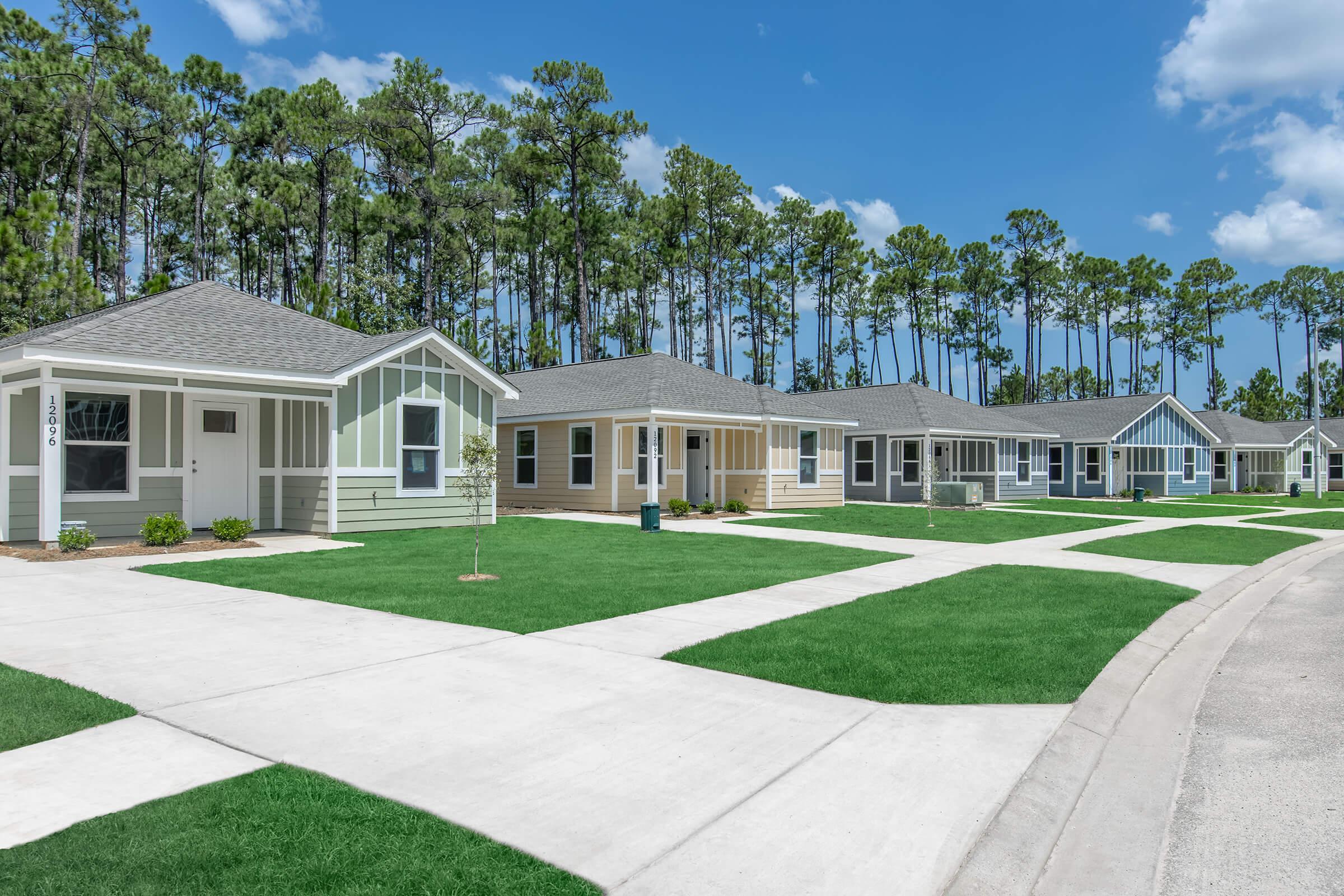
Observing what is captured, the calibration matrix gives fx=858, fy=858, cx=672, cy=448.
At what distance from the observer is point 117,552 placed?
13.2 metres

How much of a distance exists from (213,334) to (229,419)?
1661 millimetres

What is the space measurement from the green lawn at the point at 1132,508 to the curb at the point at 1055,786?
21387 millimetres

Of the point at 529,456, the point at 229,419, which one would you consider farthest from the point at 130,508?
the point at 529,456

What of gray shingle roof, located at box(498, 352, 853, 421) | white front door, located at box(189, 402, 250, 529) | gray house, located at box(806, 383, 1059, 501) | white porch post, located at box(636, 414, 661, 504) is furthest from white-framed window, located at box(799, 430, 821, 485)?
white front door, located at box(189, 402, 250, 529)

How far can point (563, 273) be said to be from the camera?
56125 millimetres

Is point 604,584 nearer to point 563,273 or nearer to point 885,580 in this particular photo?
point 885,580

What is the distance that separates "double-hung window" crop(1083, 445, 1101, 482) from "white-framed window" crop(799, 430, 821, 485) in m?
18.9

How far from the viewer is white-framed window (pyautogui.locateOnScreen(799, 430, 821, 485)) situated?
87.0 ft

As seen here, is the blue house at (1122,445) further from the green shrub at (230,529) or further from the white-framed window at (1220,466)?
the green shrub at (230,529)

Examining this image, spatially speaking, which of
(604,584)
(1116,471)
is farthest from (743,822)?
(1116,471)

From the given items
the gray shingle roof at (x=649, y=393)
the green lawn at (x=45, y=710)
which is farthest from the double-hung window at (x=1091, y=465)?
the green lawn at (x=45, y=710)

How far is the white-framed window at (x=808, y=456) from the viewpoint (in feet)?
87.0

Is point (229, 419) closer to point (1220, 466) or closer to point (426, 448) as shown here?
point (426, 448)

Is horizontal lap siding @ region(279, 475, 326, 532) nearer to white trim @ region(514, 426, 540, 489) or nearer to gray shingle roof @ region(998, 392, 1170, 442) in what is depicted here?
white trim @ region(514, 426, 540, 489)
